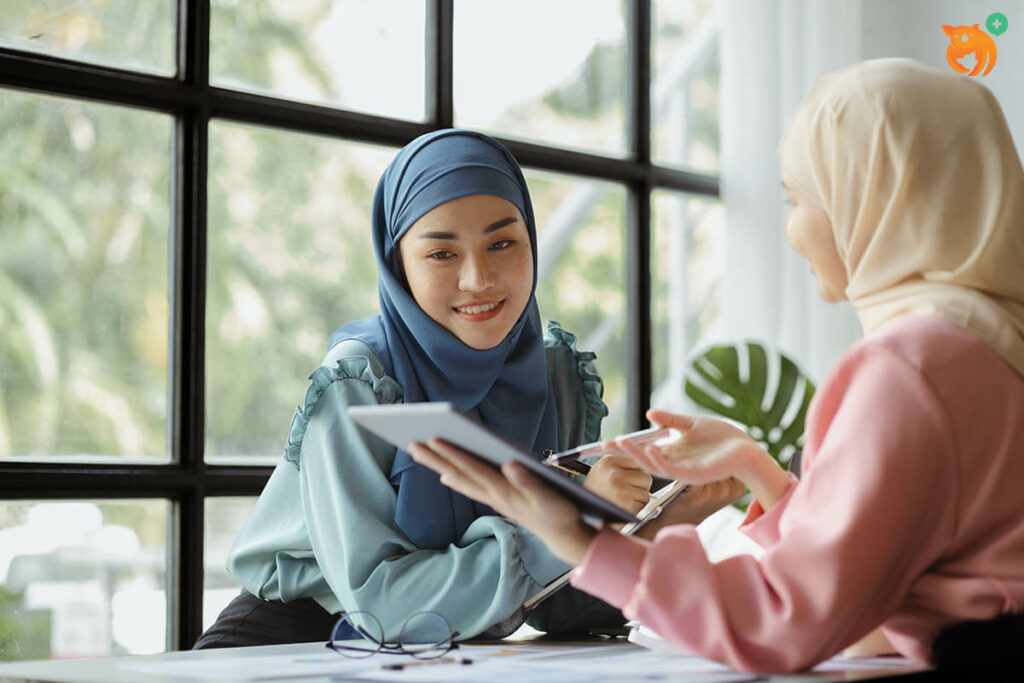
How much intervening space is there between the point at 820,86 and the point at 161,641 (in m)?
2.14

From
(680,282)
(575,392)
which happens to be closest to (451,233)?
(575,392)

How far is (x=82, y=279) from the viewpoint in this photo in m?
2.83

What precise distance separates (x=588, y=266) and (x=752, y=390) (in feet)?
2.11

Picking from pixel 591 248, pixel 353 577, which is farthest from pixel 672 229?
pixel 353 577

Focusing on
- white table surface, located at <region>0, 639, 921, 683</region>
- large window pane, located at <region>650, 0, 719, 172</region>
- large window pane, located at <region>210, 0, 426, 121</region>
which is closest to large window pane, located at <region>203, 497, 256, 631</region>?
large window pane, located at <region>210, 0, 426, 121</region>

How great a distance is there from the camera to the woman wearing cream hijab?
1148mm

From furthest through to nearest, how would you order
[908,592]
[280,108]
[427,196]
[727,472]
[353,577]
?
1. [280,108]
2. [427,196]
3. [353,577]
4. [727,472]
5. [908,592]

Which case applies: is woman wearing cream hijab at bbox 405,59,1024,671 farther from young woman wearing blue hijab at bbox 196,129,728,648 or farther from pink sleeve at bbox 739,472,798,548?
young woman wearing blue hijab at bbox 196,129,728,648

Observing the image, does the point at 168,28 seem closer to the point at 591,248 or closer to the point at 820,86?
the point at 591,248

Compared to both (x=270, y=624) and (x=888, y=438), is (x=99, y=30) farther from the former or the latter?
(x=888, y=438)

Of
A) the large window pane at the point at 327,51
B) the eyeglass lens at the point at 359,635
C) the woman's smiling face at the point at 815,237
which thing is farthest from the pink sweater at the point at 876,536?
the large window pane at the point at 327,51

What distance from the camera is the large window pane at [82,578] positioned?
269 cm

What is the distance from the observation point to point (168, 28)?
291 centimetres

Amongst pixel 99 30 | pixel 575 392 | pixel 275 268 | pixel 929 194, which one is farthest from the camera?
pixel 275 268
